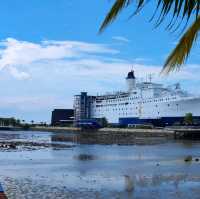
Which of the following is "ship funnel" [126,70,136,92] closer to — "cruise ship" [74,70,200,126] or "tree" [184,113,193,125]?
"cruise ship" [74,70,200,126]

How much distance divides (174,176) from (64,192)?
746 cm

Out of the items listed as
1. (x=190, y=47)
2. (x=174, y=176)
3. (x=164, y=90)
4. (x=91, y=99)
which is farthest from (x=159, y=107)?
(x=190, y=47)

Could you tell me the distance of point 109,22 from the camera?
12.2 ft

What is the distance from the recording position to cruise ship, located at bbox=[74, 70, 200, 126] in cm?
12229

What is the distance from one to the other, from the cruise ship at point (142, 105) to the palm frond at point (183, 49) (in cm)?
11695

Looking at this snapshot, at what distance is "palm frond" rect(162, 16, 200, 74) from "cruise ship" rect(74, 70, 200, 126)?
11695 centimetres

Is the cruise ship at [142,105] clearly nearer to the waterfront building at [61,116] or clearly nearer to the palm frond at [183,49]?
the waterfront building at [61,116]

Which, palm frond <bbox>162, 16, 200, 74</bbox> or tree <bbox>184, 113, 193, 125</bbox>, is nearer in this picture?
palm frond <bbox>162, 16, 200, 74</bbox>

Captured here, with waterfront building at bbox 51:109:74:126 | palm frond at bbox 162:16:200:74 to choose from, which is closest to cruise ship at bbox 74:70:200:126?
waterfront building at bbox 51:109:74:126

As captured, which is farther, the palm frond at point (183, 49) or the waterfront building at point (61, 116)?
the waterfront building at point (61, 116)

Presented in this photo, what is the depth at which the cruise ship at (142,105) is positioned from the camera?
122m

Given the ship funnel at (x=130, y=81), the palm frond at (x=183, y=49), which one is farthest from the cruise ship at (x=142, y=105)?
the palm frond at (x=183, y=49)

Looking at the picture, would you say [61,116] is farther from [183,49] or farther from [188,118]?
[183,49]

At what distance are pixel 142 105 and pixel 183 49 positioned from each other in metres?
129
